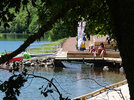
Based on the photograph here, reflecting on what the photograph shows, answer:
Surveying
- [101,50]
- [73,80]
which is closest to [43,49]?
[101,50]

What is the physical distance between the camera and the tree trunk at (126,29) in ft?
10.9

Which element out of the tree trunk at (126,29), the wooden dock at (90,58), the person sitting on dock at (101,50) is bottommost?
the wooden dock at (90,58)

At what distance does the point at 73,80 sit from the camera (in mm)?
28250

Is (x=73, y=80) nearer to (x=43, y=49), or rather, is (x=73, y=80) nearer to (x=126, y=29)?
(x=43, y=49)

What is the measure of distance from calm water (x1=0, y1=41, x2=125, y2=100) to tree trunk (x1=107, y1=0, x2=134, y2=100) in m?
16.7

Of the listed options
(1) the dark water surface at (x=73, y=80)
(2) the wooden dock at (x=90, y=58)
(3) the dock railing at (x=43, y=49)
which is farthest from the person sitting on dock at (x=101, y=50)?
(3) the dock railing at (x=43, y=49)

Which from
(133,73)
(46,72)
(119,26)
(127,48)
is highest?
(119,26)

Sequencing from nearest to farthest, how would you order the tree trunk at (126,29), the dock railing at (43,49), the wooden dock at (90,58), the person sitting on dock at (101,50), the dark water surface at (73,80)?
the tree trunk at (126,29), the dark water surface at (73,80), the person sitting on dock at (101,50), the wooden dock at (90,58), the dock railing at (43,49)

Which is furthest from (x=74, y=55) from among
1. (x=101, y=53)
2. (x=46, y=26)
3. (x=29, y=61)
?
(x=46, y=26)

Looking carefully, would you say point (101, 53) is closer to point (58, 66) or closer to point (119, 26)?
point (58, 66)

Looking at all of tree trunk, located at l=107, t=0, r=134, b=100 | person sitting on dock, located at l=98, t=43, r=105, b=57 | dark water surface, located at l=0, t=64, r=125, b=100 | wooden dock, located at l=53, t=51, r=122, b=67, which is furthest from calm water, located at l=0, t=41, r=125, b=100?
tree trunk, located at l=107, t=0, r=134, b=100

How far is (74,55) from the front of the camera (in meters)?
34.4

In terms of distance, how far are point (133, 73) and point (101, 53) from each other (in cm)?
3047

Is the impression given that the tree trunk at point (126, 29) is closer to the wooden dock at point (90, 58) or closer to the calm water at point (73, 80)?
the calm water at point (73, 80)
